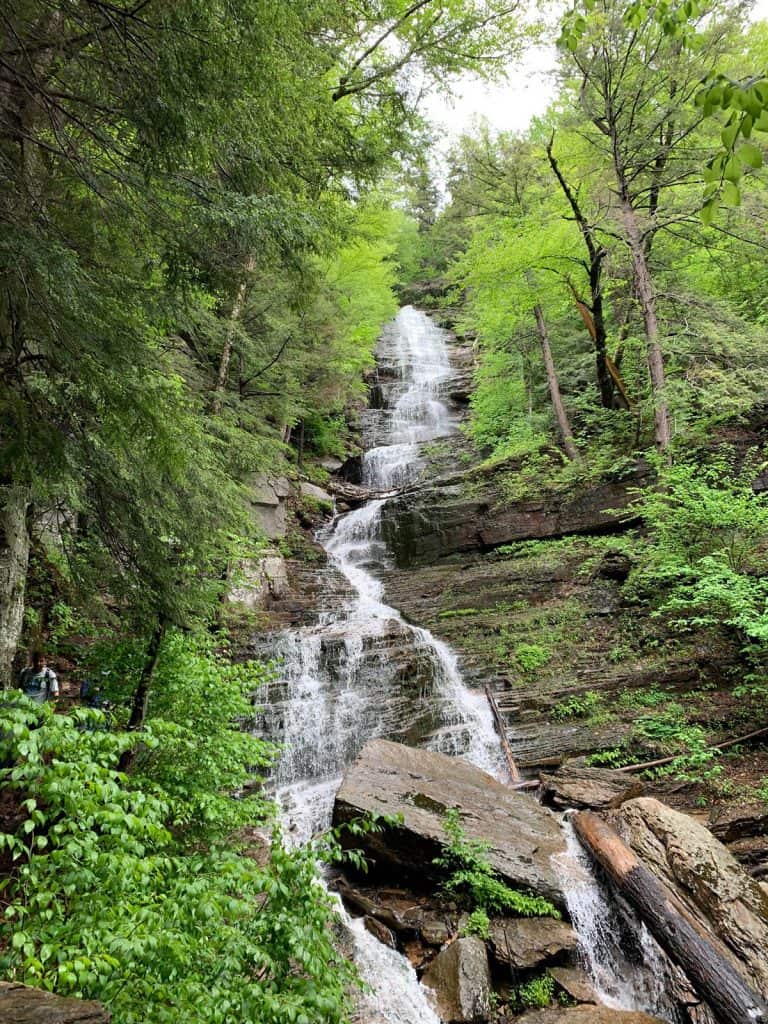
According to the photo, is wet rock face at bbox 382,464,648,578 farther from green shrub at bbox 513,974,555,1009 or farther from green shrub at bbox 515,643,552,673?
green shrub at bbox 513,974,555,1009

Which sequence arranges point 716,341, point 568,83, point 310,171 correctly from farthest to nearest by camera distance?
1. point 568,83
2. point 716,341
3. point 310,171

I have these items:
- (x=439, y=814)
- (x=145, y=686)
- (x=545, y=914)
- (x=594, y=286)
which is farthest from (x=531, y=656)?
(x=594, y=286)

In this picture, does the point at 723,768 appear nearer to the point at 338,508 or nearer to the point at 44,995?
the point at 44,995

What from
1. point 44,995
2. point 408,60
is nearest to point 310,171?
point 408,60

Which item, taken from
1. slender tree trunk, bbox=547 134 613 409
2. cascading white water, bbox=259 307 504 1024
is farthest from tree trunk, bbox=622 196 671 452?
cascading white water, bbox=259 307 504 1024

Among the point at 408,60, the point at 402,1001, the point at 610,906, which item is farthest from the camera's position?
the point at 408,60

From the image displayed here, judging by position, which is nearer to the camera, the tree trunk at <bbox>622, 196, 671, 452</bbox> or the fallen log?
the fallen log

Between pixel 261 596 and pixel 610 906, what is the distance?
9.28 m

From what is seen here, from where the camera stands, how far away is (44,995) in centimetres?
217

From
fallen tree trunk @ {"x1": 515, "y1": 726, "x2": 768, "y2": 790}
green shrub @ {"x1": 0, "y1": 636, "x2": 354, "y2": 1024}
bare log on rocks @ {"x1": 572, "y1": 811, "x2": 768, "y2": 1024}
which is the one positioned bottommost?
bare log on rocks @ {"x1": 572, "y1": 811, "x2": 768, "y2": 1024}

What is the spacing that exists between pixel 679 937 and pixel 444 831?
2.21 m

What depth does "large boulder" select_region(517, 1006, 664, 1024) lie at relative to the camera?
410 cm

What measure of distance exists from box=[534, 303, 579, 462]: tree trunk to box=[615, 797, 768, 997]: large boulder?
9.55m

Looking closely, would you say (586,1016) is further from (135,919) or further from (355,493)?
(355,493)
